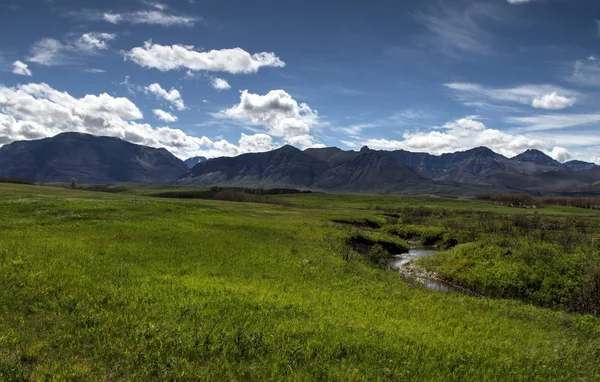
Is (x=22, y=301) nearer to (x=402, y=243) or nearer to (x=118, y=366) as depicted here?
(x=118, y=366)

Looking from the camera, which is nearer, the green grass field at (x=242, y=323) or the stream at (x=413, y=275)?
the green grass field at (x=242, y=323)

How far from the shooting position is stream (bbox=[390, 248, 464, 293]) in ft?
127

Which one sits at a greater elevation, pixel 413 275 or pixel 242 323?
pixel 242 323

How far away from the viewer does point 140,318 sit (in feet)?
55.9

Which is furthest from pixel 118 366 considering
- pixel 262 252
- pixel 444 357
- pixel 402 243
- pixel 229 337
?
pixel 402 243

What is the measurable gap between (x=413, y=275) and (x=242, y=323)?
32.1 meters

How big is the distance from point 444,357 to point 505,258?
31.2m

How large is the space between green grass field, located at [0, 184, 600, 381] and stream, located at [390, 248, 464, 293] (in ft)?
33.9

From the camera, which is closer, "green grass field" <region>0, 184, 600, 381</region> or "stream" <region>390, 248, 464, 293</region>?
"green grass field" <region>0, 184, 600, 381</region>

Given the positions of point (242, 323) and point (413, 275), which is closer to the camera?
point (242, 323)

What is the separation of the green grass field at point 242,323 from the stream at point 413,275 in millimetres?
10323

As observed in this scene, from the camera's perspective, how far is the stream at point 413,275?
38.7 m

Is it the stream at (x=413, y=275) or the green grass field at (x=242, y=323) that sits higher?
the green grass field at (x=242, y=323)

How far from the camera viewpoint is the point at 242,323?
17.6 meters
